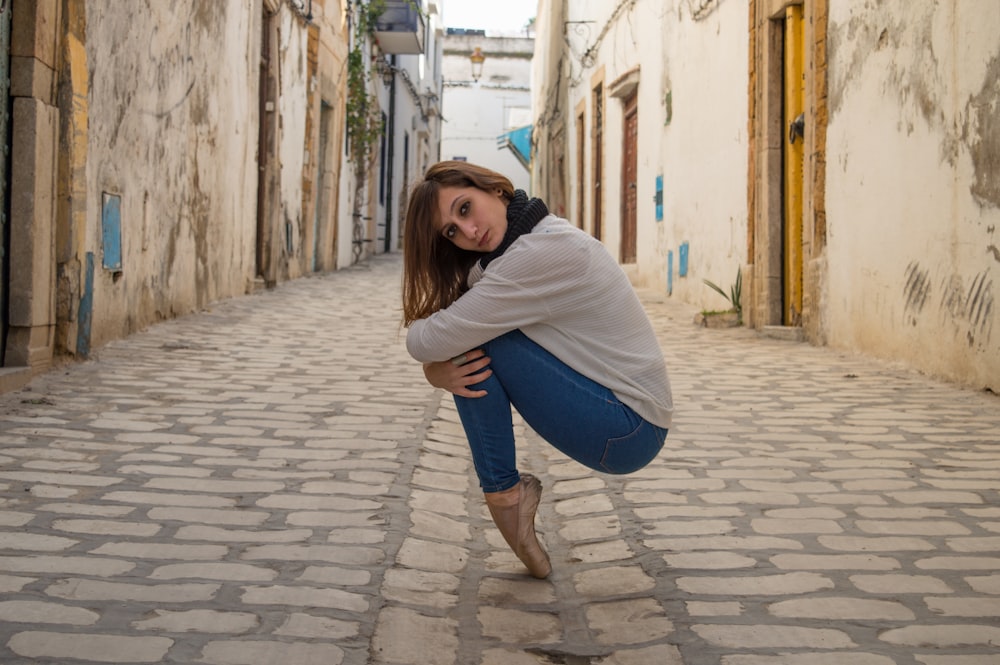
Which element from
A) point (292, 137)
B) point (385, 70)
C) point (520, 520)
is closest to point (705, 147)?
point (292, 137)

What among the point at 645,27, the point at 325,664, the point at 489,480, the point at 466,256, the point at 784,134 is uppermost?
the point at 645,27

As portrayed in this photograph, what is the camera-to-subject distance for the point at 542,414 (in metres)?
2.75

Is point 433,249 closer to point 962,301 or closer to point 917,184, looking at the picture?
point 962,301

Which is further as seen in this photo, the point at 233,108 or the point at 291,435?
the point at 233,108

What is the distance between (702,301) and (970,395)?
5103 mm

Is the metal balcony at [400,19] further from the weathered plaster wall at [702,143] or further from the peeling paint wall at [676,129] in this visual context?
the weathered plaster wall at [702,143]

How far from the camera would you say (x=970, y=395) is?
17.6 ft

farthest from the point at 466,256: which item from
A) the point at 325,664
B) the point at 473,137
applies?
the point at 473,137

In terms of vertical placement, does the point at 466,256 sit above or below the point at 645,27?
below

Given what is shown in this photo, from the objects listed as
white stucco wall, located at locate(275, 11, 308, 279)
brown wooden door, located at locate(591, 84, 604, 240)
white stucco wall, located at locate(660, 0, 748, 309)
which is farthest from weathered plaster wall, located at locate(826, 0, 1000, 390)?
brown wooden door, located at locate(591, 84, 604, 240)

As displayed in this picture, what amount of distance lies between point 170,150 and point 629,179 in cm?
838

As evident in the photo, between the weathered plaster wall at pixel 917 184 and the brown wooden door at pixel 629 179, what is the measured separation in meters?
7.30

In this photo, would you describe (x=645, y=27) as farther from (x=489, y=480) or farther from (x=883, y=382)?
(x=489, y=480)

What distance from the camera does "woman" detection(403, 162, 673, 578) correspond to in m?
2.65
